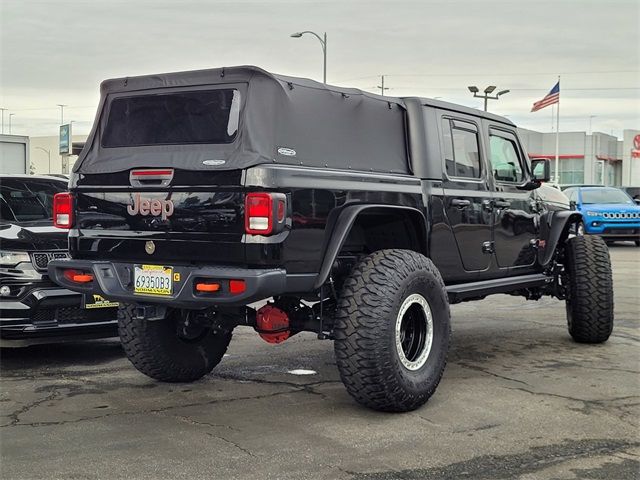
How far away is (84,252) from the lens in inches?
217

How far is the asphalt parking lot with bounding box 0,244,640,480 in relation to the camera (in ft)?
14.1

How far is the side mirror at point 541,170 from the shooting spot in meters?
7.47

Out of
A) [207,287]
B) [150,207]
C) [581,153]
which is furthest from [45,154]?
[207,287]

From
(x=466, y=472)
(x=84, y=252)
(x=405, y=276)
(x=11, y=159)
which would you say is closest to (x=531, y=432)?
(x=466, y=472)

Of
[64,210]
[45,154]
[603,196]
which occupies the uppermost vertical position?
[45,154]

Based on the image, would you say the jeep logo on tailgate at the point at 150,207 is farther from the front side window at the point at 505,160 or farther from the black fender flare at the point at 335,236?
the front side window at the point at 505,160

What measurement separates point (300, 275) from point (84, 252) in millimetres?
1560

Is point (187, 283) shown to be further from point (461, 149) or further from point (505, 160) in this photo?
point (505, 160)

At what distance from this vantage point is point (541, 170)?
295 inches

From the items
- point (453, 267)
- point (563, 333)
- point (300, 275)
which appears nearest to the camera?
point (300, 275)

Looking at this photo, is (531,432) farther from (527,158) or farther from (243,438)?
(527,158)

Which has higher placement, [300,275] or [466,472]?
[300,275]

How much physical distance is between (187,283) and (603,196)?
19.2 m

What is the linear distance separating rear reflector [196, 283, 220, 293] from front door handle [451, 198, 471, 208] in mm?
2259
